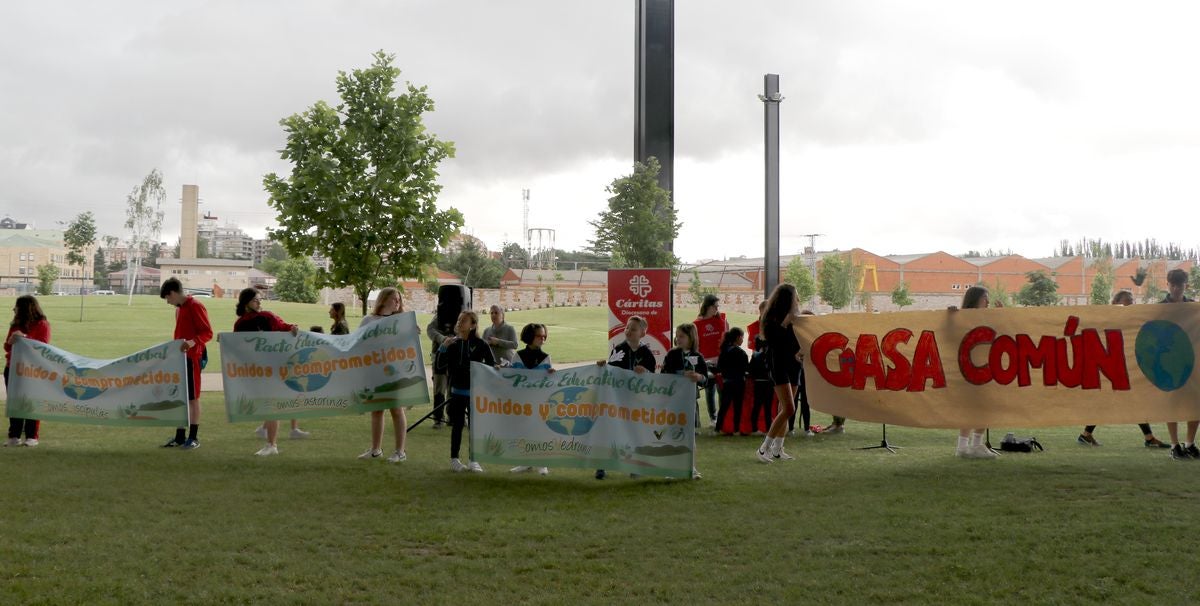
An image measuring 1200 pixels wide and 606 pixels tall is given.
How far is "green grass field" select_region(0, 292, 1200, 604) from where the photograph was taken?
5.09 meters

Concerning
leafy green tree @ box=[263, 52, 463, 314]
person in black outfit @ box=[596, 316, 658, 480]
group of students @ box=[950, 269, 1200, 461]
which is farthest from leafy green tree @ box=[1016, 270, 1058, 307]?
person in black outfit @ box=[596, 316, 658, 480]

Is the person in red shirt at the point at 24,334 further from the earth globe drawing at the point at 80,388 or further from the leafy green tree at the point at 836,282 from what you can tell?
the leafy green tree at the point at 836,282

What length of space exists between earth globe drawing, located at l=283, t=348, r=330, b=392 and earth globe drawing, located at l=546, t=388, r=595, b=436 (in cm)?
266

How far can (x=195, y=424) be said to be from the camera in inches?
404

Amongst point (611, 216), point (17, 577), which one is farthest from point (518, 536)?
point (611, 216)

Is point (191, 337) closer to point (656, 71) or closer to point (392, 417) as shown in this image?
point (392, 417)

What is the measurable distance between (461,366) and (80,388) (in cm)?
433

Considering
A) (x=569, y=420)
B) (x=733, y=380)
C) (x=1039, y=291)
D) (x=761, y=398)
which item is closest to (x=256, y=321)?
(x=569, y=420)

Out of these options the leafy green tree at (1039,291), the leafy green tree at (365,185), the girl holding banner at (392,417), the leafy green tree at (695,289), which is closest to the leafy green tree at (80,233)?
the leafy green tree at (695,289)

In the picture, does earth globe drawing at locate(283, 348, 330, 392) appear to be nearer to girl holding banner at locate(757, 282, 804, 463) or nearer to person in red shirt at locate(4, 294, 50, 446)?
person in red shirt at locate(4, 294, 50, 446)

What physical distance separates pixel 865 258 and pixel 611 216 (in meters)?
76.1

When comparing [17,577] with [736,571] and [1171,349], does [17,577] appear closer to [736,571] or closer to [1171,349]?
[736,571]

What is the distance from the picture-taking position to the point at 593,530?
6.43 metres

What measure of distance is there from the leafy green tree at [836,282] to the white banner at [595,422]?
2871 inches
